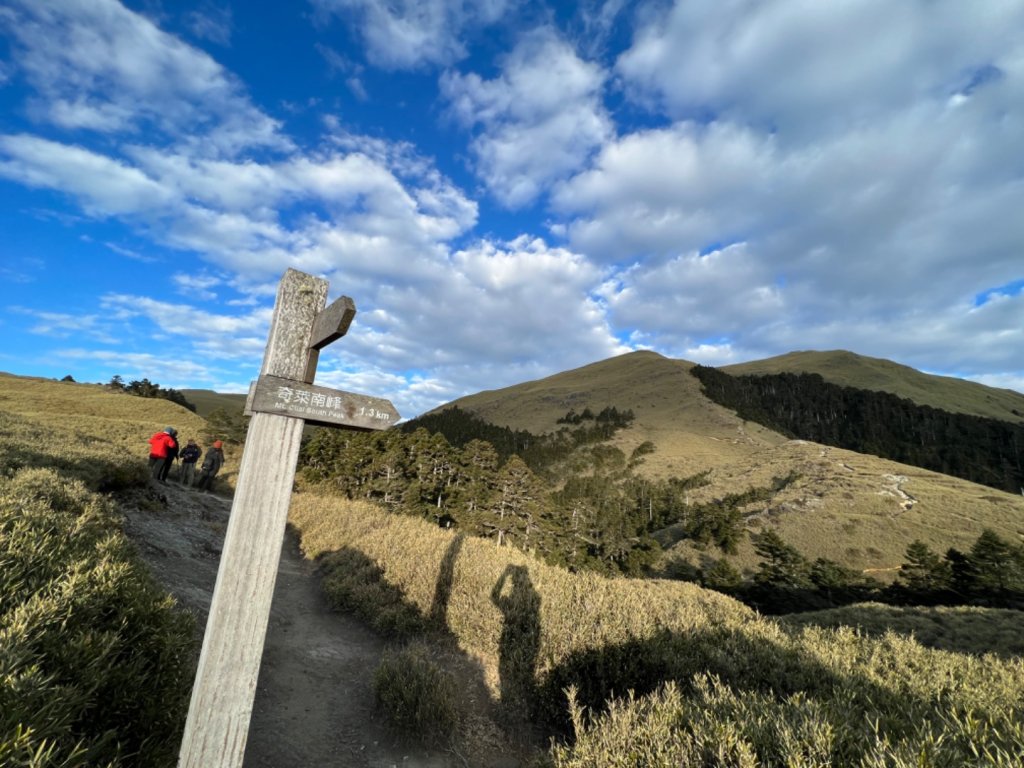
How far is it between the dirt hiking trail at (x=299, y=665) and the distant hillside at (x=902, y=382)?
181175mm

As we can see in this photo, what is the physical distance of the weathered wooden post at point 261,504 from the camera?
291cm

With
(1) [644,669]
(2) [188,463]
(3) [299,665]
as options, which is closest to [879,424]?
(1) [644,669]

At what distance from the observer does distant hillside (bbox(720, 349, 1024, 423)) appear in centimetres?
14125

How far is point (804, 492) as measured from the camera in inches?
1929

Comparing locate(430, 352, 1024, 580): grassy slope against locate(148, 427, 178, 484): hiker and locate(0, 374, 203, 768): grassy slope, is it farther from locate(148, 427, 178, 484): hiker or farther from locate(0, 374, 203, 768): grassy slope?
locate(0, 374, 203, 768): grassy slope

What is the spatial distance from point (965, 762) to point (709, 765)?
52.8 inches

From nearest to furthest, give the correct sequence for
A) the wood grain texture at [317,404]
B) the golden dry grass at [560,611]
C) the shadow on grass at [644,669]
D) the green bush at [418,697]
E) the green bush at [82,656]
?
the green bush at [82,656]
the wood grain texture at [317,404]
the shadow on grass at [644,669]
the green bush at [418,697]
the golden dry grass at [560,611]

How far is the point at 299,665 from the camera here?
6.92 m

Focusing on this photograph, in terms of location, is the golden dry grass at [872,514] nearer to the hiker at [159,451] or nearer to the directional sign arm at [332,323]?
the hiker at [159,451]

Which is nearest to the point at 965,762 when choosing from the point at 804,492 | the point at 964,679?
the point at 964,679

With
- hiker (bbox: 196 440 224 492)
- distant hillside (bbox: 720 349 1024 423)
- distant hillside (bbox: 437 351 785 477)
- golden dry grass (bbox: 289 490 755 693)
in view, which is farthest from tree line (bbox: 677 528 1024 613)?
distant hillside (bbox: 720 349 1024 423)

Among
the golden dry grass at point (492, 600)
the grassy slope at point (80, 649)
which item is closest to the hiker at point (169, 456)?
the golden dry grass at point (492, 600)

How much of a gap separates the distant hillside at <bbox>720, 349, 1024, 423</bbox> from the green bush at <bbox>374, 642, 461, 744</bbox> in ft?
594

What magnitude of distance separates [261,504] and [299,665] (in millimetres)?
5298
